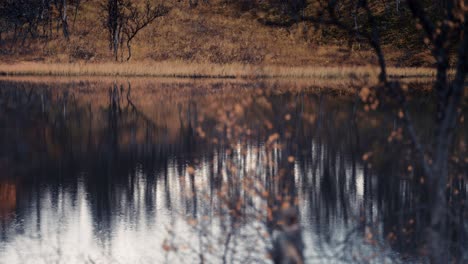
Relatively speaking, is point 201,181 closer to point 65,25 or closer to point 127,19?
point 127,19

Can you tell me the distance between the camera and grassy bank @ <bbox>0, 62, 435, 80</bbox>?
53281 mm

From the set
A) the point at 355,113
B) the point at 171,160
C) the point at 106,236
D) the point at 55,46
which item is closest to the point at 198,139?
the point at 171,160

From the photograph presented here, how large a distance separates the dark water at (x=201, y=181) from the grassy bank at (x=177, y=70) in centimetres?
1421

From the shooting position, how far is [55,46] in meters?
64.0

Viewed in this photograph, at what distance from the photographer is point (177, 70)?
55.6m

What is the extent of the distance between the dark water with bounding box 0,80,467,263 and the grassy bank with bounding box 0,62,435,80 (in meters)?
14.2

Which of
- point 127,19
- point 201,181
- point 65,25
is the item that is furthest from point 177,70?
point 201,181

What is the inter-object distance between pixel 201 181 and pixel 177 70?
3714 centimetres

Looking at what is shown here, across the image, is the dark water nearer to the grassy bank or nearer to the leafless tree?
the grassy bank

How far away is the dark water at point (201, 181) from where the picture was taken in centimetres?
1288

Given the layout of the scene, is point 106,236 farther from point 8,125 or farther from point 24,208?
point 8,125

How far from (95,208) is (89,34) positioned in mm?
52370

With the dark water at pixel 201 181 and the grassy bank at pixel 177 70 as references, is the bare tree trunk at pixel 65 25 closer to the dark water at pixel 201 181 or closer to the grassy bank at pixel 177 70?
the grassy bank at pixel 177 70

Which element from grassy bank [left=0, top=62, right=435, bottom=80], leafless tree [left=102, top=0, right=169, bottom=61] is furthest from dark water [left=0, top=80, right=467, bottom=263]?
leafless tree [left=102, top=0, right=169, bottom=61]
